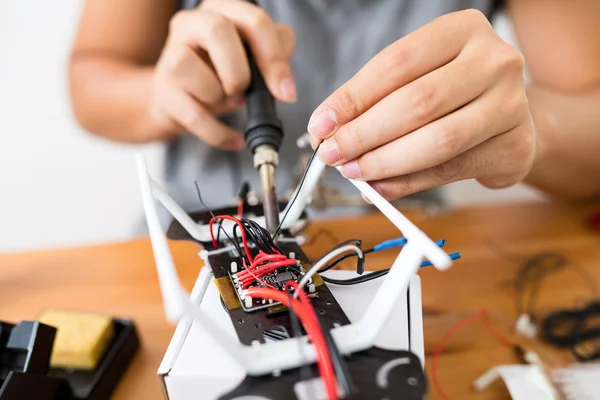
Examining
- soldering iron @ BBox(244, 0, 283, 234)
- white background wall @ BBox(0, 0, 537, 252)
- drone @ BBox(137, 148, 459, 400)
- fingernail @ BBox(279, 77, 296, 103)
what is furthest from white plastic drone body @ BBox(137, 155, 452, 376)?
white background wall @ BBox(0, 0, 537, 252)

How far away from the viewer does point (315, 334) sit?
0.25 metres

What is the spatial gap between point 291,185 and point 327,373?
0.48 m

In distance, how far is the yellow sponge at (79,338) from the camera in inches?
16.7

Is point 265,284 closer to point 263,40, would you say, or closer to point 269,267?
point 269,267

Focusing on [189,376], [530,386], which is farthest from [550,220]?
[189,376]

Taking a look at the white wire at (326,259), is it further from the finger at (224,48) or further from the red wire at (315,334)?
the finger at (224,48)

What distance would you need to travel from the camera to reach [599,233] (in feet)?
2.09

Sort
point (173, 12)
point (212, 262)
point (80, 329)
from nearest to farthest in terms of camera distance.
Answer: point (212, 262) < point (80, 329) < point (173, 12)

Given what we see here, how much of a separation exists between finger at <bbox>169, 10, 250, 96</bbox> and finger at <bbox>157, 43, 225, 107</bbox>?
1 centimetres

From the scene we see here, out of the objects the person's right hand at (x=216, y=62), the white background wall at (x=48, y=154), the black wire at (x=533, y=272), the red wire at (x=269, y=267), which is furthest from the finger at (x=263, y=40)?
the white background wall at (x=48, y=154)

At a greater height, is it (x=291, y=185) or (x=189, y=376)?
(x=291, y=185)

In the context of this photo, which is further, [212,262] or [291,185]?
[291,185]

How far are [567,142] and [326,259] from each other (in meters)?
0.49

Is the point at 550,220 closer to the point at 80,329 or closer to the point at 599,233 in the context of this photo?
the point at 599,233
